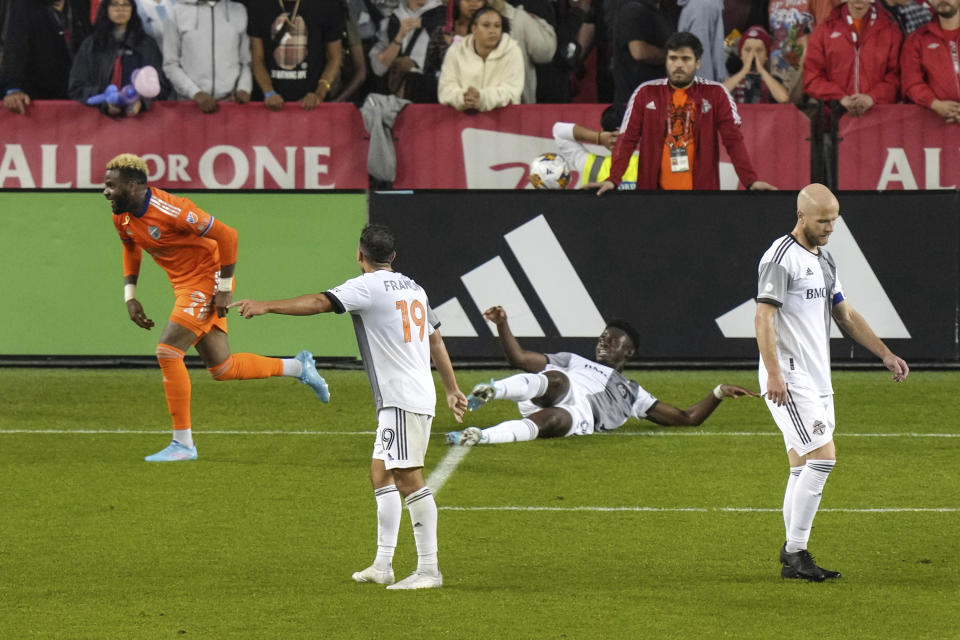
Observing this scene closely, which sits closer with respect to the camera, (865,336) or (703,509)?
(865,336)

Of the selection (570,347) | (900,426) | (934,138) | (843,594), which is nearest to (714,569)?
(843,594)

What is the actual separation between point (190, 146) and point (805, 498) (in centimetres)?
973

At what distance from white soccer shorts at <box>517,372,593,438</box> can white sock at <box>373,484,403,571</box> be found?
419 cm

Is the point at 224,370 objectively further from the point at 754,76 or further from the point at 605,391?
the point at 754,76

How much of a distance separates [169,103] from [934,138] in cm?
737

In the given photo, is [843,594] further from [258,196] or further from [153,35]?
[153,35]

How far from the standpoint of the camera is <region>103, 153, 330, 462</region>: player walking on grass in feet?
33.5

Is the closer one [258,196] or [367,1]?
[258,196]

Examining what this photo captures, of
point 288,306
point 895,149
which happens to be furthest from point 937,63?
point 288,306

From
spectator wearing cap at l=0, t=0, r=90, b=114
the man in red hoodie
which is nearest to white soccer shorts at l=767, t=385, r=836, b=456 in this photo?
the man in red hoodie

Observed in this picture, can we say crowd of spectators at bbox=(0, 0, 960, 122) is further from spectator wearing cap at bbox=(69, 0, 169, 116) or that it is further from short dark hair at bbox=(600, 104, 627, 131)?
short dark hair at bbox=(600, 104, 627, 131)

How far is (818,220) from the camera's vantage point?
7.27 meters

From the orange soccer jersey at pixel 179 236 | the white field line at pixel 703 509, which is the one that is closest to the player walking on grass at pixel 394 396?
the white field line at pixel 703 509

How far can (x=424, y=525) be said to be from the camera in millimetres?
7039
